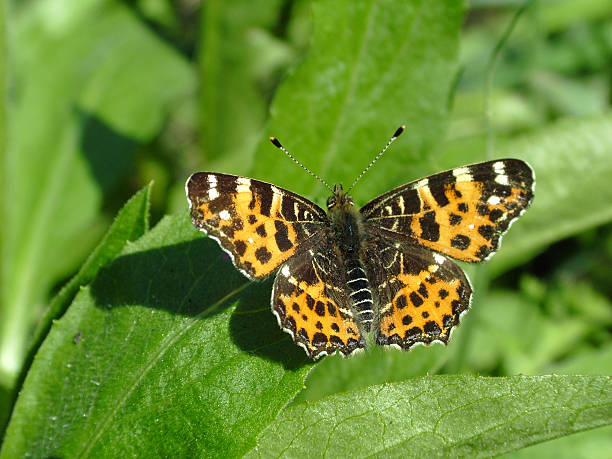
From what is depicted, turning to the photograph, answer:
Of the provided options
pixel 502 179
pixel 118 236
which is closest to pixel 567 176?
pixel 502 179

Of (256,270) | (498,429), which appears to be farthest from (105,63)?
(498,429)

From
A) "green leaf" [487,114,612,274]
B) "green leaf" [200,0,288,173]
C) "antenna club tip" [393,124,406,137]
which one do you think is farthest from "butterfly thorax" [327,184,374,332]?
"green leaf" [200,0,288,173]

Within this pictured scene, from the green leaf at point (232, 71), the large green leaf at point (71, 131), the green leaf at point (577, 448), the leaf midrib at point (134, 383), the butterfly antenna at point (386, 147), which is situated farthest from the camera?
the green leaf at point (232, 71)

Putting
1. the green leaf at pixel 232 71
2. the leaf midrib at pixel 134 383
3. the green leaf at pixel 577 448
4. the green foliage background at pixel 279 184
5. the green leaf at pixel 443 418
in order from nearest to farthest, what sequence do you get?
1. the green leaf at pixel 443 418
2. the green foliage background at pixel 279 184
3. the leaf midrib at pixel 134 383
4. the green leaf at pixel 577 448
5. the green leaf at pixel 232 71

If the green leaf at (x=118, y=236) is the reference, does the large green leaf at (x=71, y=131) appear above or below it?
above

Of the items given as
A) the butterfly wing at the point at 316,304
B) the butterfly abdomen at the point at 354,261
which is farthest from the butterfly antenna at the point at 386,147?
the butterfly wing at the point at 316,304

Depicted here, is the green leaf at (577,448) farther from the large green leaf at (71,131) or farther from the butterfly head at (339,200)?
the large green leaf at (71,131)

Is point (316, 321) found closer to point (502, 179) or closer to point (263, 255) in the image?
point (263, 255)
